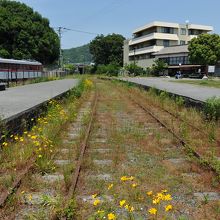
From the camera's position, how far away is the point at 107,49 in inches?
4245

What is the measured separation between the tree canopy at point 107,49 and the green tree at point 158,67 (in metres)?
26.2

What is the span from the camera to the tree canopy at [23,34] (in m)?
59.4

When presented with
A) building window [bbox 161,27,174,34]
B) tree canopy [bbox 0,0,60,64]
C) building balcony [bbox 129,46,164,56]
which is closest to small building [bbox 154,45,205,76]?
building balcony [bbox 129,46,164,56]

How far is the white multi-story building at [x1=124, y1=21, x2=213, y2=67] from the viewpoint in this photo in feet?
284

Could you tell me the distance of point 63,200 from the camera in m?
4.51

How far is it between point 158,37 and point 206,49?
984 inches

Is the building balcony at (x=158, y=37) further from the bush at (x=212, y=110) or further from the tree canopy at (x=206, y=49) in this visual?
the bush at (x=212, y=110)

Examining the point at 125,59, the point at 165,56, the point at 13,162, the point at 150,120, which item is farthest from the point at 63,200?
the point at 125,59

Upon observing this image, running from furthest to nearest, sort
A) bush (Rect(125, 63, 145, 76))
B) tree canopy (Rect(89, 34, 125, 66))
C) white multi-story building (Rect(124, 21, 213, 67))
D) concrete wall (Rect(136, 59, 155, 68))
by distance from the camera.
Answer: tree canopy (Rect(89, 34, 125, 66)) < concrete wall (Rect(136, 59, 155, 68)) < white multi-story building (Rect(124, 21, 213, 67)) < bush (Rect(125, 63, 145, 76))

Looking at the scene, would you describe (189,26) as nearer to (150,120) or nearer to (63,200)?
(150,120)

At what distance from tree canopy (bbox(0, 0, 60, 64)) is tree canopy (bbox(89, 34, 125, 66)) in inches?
1559

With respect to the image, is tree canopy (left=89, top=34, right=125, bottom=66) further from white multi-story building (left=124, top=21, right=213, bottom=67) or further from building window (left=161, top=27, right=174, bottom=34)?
building window (left=161, top=27, right=174, bottom=34)

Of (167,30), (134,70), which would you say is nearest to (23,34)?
(134,70)

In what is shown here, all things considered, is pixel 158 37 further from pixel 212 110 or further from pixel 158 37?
pixel 212 110
